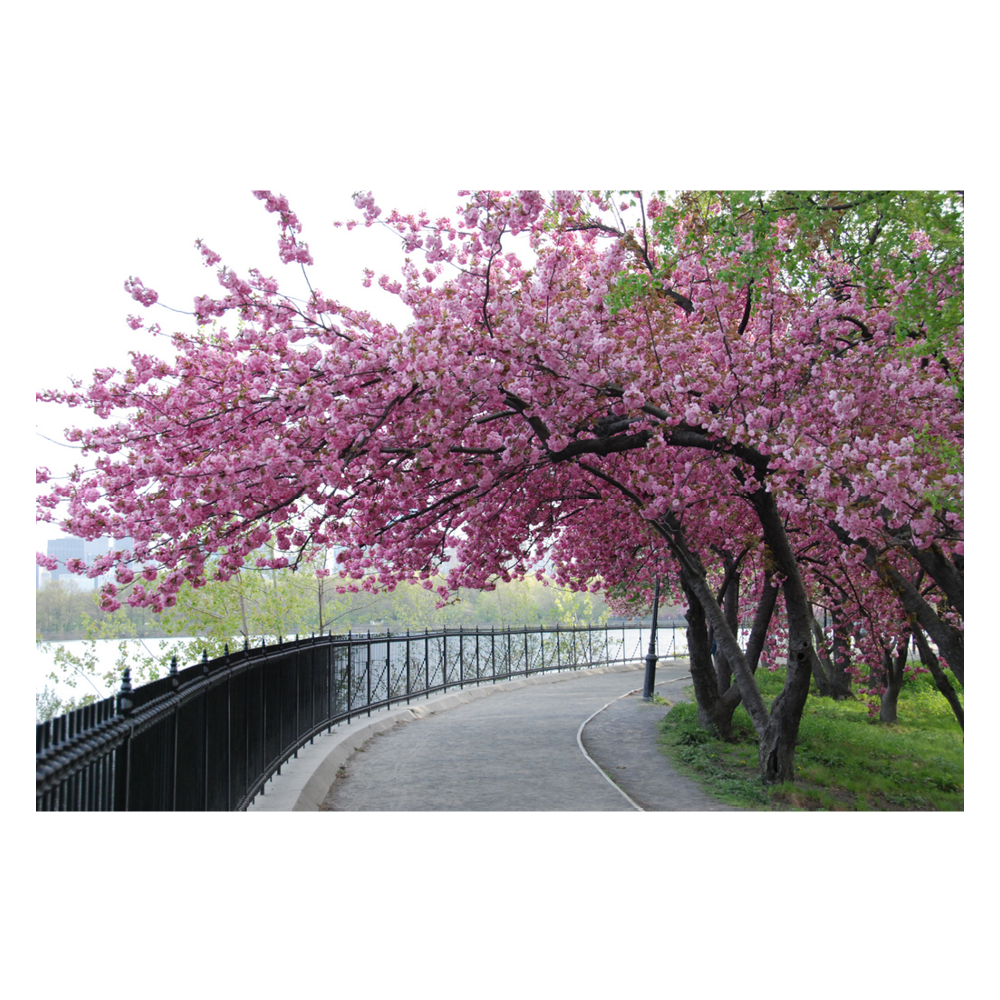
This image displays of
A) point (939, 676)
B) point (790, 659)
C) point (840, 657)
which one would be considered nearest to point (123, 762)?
point (790, 659)

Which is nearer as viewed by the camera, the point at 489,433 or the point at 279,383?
the point at 279,383

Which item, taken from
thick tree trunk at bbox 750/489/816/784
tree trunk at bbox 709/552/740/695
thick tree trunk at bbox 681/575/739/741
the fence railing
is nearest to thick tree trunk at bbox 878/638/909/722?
tree trunk at bbox 709/552/740/695

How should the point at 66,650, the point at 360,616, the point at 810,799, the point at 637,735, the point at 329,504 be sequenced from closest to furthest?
the point at 329,504
the point at 810,799
the point at 637,735
the point at 66,650
the point at 360,616

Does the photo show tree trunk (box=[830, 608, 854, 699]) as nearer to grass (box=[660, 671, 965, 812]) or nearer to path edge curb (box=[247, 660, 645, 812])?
grass (box=[660, 671, 965, 812])

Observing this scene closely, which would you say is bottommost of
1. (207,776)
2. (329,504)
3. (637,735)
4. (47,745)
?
(637,735)

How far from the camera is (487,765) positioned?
10367 millimetres

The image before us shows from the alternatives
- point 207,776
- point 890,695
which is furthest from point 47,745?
point 890,695

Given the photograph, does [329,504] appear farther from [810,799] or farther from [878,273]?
[810,799]

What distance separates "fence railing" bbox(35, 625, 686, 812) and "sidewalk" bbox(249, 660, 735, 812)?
1.21ft

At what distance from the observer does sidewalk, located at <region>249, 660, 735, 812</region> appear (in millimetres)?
8562

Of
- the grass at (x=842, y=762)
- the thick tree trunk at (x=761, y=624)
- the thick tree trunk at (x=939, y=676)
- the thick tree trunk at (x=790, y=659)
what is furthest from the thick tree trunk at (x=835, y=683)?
the thick tree trunk at (x=790, y=659)

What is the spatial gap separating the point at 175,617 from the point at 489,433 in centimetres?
1513

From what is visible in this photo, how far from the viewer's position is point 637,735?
13492mm

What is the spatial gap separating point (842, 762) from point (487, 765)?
4677 mm
